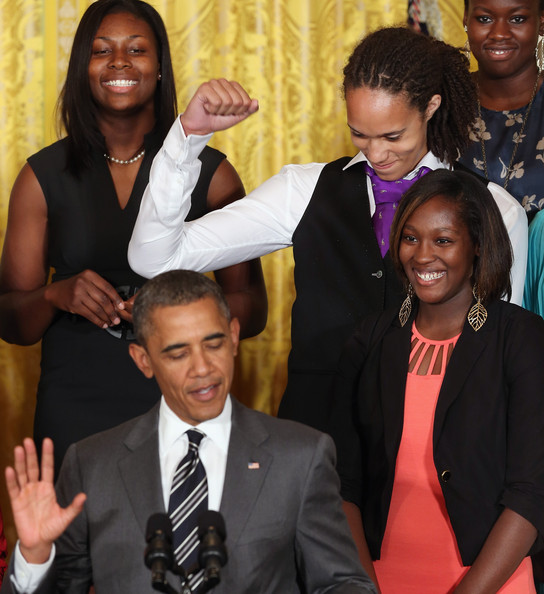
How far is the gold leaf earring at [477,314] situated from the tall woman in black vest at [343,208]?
0.26 m

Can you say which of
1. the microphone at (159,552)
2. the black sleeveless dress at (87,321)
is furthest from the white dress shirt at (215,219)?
the microphone at (159,552)

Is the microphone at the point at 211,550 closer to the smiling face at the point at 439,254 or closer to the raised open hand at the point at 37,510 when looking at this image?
the raised open hand at the point at 37,510

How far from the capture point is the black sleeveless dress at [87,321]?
3359mm

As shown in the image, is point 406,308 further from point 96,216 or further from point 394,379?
point 96,216

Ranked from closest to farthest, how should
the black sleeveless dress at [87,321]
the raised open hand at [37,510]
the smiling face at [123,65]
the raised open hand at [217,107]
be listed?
the raised open hand at [37,510] < the raised open hand at [217,107] < the black sleeveless dress at [87,321] < the smiling face at [123,65]

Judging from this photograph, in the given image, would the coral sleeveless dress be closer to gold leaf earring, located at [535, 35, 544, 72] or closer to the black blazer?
the black blazer

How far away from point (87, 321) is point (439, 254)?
3.71ft

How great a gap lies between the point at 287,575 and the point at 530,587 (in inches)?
27.7

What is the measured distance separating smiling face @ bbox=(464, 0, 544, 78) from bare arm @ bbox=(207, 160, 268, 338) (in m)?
0.90

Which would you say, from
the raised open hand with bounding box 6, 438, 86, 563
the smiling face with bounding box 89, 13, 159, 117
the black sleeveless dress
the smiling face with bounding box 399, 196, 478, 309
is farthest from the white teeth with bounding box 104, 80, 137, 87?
the raised open hand with bounding box 6, 438, 86, 563

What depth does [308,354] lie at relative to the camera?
3.23 m

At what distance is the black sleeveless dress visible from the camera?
132 inches

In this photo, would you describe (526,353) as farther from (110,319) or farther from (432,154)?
(110,319)

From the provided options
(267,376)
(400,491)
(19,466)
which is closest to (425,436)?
(400,491)
